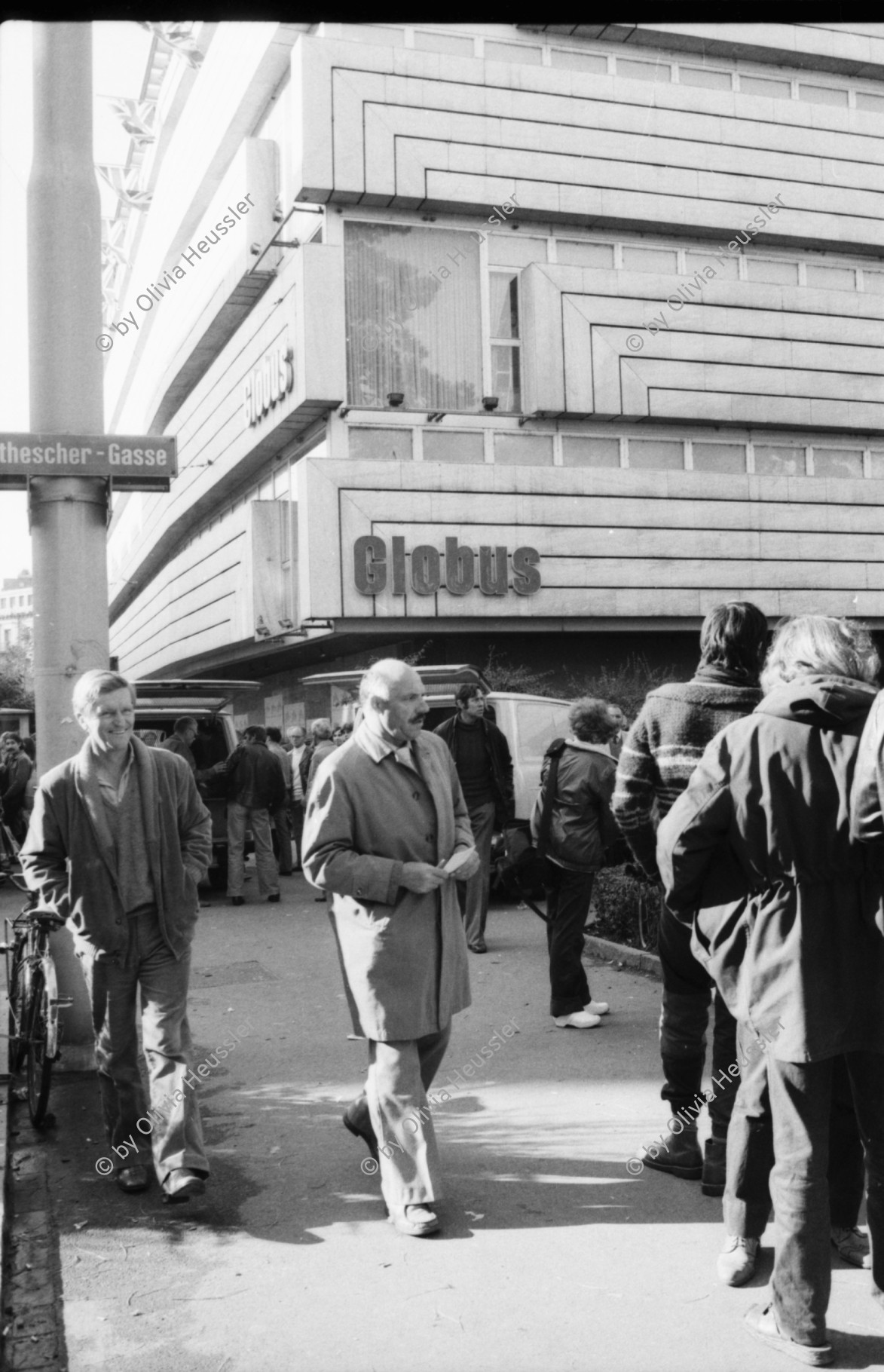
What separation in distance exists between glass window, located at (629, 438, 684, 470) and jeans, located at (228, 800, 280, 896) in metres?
12.8

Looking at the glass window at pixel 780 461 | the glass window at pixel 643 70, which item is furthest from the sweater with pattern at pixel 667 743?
the glass window at pixel 643 70

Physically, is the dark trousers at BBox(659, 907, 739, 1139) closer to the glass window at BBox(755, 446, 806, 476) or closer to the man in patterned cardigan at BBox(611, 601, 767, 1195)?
the man in patterned cardigan at BBox(611, 601, 767, 1195)

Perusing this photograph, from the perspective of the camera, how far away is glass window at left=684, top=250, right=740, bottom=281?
76.7ft

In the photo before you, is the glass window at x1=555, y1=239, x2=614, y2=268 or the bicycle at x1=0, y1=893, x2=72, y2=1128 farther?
the glass window at x1=555, y1=239, x2=614, y2=268

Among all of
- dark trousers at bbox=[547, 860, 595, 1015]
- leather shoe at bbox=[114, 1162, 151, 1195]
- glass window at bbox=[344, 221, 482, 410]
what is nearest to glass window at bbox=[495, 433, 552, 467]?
glass window at bbox=[344, 221, 482, 410]

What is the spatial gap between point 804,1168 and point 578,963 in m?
3.74

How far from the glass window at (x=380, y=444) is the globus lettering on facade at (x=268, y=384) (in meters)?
1.44

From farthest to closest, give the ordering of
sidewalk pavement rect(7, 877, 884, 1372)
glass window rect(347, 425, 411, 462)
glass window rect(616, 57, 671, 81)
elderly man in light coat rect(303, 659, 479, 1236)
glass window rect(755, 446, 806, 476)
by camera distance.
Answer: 1. glass window rect(755, 446, 806, 476)
2. glass window rect(616, 57, 671, 81)
3. glass window rect(347, 425, 411, 462)
4. elderly man in light coat rect(303, 659, 479, 1236)
5. sidewalk pavement rect(7, 877, 884, 1372)

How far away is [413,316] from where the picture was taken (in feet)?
70.7

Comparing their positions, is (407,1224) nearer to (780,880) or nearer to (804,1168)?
(804,1168)

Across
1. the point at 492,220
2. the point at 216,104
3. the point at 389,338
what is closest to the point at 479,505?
the point at 389,338

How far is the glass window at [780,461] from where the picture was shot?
24.0m

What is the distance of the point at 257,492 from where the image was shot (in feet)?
89.4

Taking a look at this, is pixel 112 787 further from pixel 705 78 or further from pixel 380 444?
pixel 705 78
